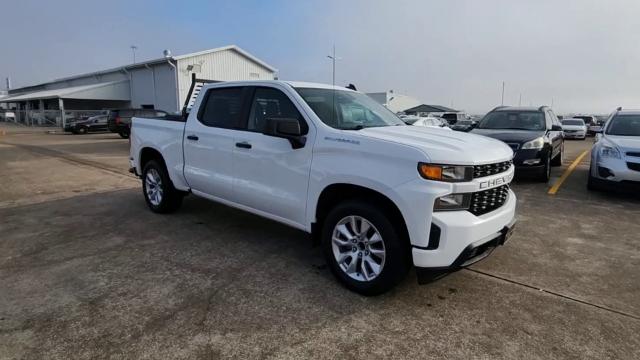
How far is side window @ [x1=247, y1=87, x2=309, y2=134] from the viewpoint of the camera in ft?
13.2

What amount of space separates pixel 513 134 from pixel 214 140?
21.8ft

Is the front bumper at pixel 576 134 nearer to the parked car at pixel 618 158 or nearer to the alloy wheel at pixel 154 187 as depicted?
the parked car at pixel 618 158

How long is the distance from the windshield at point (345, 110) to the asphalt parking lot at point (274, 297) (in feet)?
4.78

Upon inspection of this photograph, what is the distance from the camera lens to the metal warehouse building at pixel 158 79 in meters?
29.8

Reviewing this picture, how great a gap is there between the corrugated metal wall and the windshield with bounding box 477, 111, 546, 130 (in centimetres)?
2200

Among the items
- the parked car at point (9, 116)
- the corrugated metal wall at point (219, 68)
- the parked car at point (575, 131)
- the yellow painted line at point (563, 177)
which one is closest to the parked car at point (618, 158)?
the yellow painted line at point (563, 177)

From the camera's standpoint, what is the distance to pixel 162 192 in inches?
224

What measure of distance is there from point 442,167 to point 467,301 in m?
1.23

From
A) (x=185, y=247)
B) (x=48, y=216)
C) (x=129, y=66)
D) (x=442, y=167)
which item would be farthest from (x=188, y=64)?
(x=442, y=167)

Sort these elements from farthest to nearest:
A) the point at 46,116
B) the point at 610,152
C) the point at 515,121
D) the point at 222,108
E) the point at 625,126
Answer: the point at 46,116 < the point at 515,121 < the point at 625,126 < the point at 610,152 < the point at 222,108

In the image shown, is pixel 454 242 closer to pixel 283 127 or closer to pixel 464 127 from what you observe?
pixel 283 127

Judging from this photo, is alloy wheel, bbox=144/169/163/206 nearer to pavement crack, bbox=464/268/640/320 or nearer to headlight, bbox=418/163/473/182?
headlight, bbox=418/163/473/182

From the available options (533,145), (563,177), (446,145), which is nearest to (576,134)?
(563,177)

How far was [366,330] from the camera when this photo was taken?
2.94m
